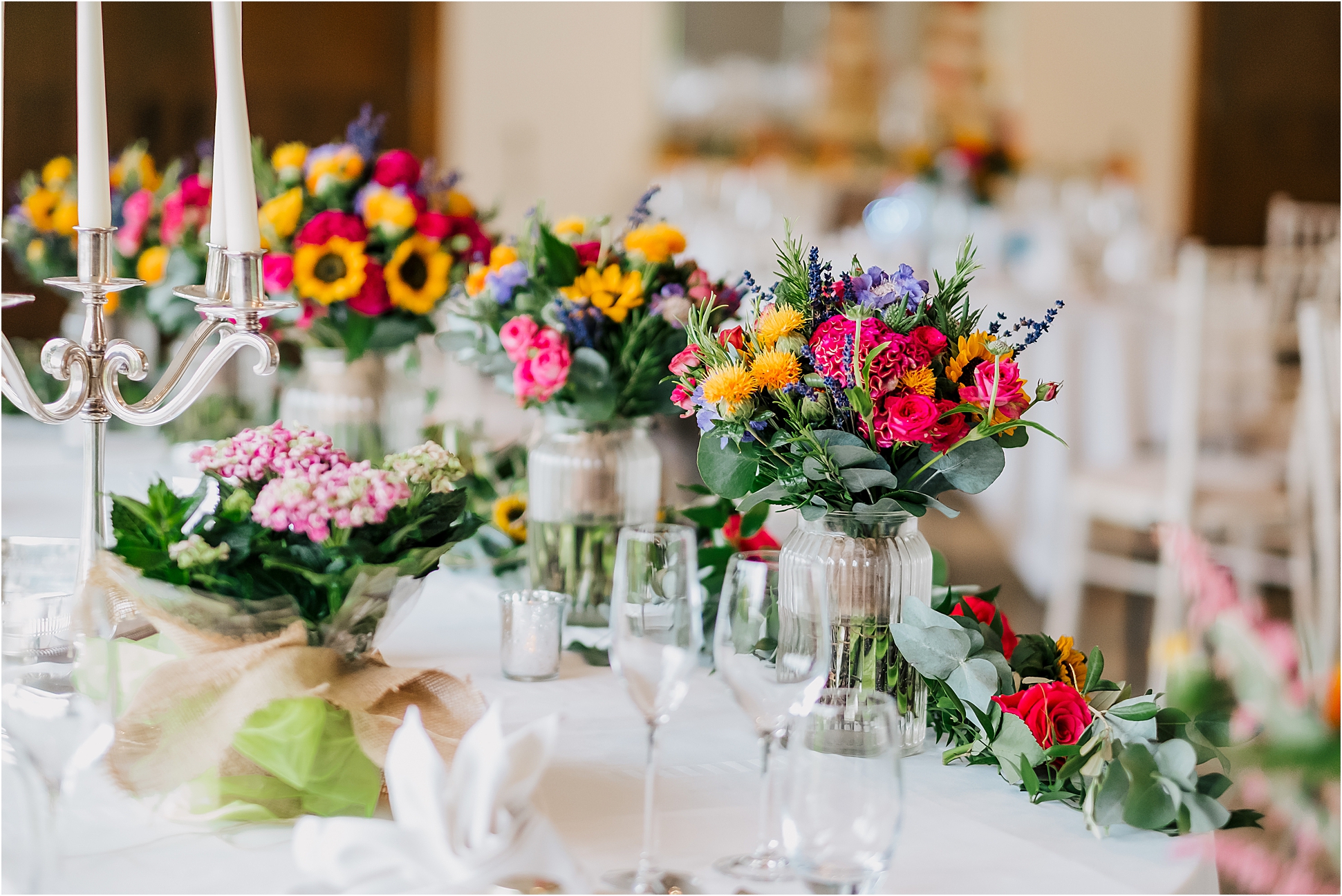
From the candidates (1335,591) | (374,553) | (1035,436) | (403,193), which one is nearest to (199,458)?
(374,553)

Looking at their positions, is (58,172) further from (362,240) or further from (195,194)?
(362,240)

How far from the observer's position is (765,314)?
90 centimetres

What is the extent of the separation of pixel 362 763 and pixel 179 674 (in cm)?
13

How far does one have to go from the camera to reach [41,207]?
205 cm

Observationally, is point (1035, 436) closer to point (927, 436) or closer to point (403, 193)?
point (403, 193)

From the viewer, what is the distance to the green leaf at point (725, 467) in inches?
37.1

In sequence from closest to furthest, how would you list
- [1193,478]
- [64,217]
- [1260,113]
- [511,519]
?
[511,519]
[64,217]
[1193,478]
[1260,113]

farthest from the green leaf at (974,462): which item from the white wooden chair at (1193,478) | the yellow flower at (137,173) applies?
the white wooden chair at (1193,478)

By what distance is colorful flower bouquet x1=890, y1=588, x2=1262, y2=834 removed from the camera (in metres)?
0.78

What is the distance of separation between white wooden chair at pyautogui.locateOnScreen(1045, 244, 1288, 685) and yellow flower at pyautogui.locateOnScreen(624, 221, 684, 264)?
1.89 metres

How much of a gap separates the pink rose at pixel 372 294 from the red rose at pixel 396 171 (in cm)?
11

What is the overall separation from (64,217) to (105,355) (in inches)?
48.3

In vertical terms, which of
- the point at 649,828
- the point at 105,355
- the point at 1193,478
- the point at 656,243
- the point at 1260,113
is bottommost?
the point at 1193,478

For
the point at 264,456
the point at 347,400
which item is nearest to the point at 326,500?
the point at 264,456
